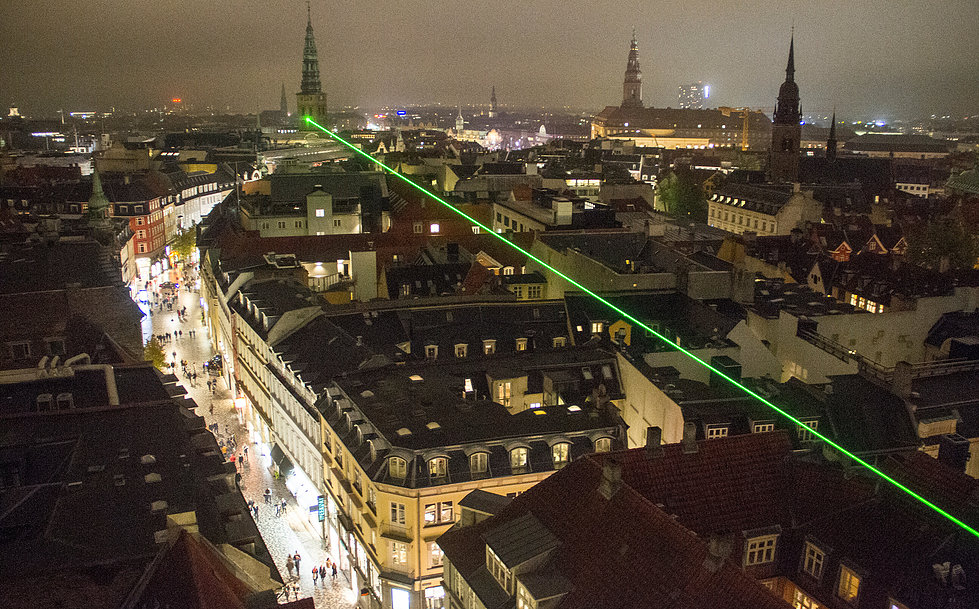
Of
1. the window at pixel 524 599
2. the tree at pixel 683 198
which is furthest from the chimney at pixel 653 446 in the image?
the tree at pixel 683 198

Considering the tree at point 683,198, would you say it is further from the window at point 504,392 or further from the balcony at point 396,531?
the balcony at point 396,531

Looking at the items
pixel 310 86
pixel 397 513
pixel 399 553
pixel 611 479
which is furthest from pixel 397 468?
pixel 310 86

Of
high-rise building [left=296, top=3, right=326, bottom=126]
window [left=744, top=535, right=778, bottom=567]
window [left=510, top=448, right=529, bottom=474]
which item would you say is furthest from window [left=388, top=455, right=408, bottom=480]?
high-rise building [left=296, top=3, right=326, bottom=126]

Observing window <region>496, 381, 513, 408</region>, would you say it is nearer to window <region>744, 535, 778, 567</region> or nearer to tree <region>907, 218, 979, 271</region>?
window <region>744, 535, 778, 567</region>

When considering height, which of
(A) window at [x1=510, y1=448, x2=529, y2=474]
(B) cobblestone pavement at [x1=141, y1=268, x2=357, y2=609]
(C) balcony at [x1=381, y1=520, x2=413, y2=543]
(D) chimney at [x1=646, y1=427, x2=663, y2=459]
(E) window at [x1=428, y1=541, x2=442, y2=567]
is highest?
(D) chimney at [x1=646, y1=427, x2=663, y2=459]

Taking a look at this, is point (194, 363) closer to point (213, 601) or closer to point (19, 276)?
point (19, 276)
